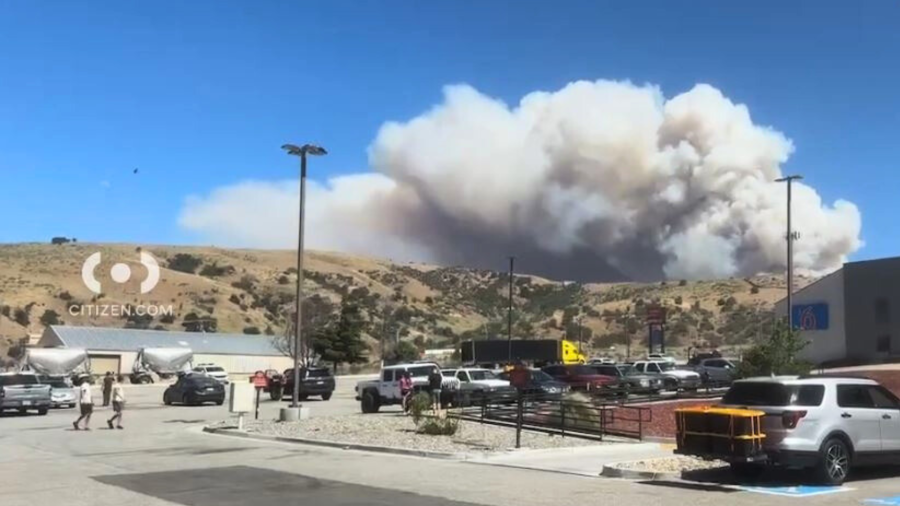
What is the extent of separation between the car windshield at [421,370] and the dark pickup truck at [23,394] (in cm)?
1502

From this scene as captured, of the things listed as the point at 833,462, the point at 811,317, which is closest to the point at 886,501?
the point at 833,462

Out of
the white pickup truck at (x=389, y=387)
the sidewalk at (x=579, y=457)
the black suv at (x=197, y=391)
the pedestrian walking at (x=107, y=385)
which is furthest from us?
the black suv at (x=197, y=391)

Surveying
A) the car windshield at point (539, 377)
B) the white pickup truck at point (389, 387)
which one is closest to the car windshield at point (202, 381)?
the white pickup truck at point (389, 387)

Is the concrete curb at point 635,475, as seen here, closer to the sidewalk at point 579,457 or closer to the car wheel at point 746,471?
the sidewalk at point 579,457

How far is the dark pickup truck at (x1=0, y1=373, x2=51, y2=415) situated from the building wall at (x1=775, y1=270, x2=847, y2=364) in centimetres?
4429

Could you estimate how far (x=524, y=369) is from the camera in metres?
19.8

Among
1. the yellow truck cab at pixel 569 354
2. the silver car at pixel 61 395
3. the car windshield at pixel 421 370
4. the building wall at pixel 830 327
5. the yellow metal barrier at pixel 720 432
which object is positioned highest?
the building wall at pixel 830 327

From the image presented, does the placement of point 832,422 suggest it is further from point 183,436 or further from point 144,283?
point 144,283

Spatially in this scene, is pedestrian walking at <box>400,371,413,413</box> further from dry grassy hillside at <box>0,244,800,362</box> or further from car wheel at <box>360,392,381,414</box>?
dry grassy hillside at <box>0,244,800,362</box>

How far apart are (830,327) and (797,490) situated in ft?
170

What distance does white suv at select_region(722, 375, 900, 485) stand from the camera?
13711 mm

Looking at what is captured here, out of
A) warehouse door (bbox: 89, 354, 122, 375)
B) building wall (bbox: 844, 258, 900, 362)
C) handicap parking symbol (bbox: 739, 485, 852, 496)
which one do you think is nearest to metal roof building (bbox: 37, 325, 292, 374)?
warehouse door (bbox: 89, 354, 122, 375)

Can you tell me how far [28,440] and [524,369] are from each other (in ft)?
44.3

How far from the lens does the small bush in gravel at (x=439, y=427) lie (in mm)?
22922
